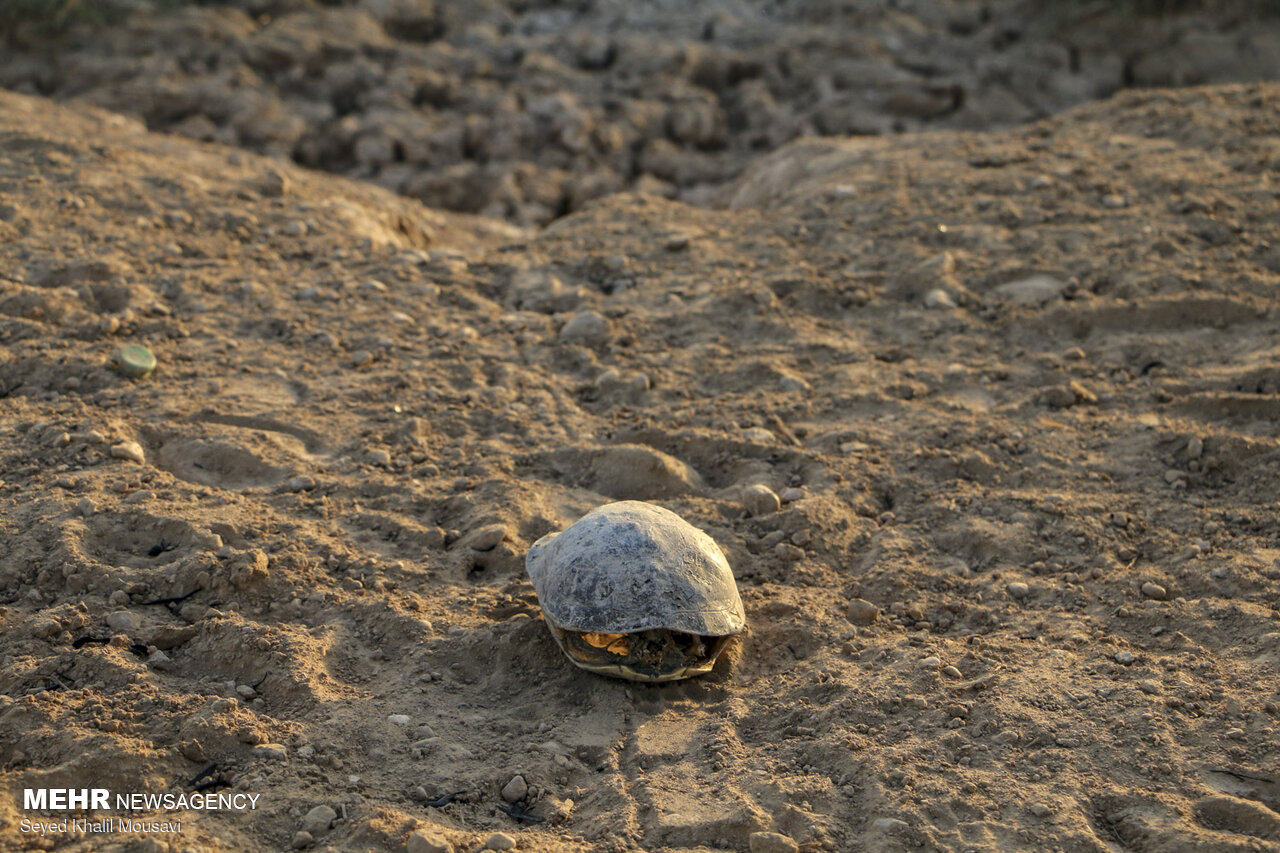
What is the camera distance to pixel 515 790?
2469 mm

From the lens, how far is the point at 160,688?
8.53ft

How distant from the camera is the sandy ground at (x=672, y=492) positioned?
2.46 metres

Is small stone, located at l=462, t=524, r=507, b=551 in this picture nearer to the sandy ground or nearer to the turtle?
the sandy ground

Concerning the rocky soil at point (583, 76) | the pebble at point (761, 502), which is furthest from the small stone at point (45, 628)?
the rocky soil at point (583, 76)

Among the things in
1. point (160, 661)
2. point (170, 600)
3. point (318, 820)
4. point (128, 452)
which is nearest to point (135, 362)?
point (128, 452)

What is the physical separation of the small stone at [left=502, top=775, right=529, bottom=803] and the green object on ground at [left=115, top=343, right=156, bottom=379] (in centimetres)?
214

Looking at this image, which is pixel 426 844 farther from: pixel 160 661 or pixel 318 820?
pixel 160 661

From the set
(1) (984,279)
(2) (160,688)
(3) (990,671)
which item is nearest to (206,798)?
(2) (160,688)

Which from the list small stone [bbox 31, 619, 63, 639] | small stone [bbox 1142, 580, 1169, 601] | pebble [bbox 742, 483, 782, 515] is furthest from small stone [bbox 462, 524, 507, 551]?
small stone [bbox 1142, 580, 1169, 601]

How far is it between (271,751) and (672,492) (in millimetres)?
1457

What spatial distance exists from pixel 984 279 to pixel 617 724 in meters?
2.68

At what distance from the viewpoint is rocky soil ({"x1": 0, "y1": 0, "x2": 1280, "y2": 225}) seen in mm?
6504

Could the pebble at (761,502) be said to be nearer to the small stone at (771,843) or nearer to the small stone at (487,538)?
the small stone at (487,538)

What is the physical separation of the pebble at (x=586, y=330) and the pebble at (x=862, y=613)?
163 centimetres
